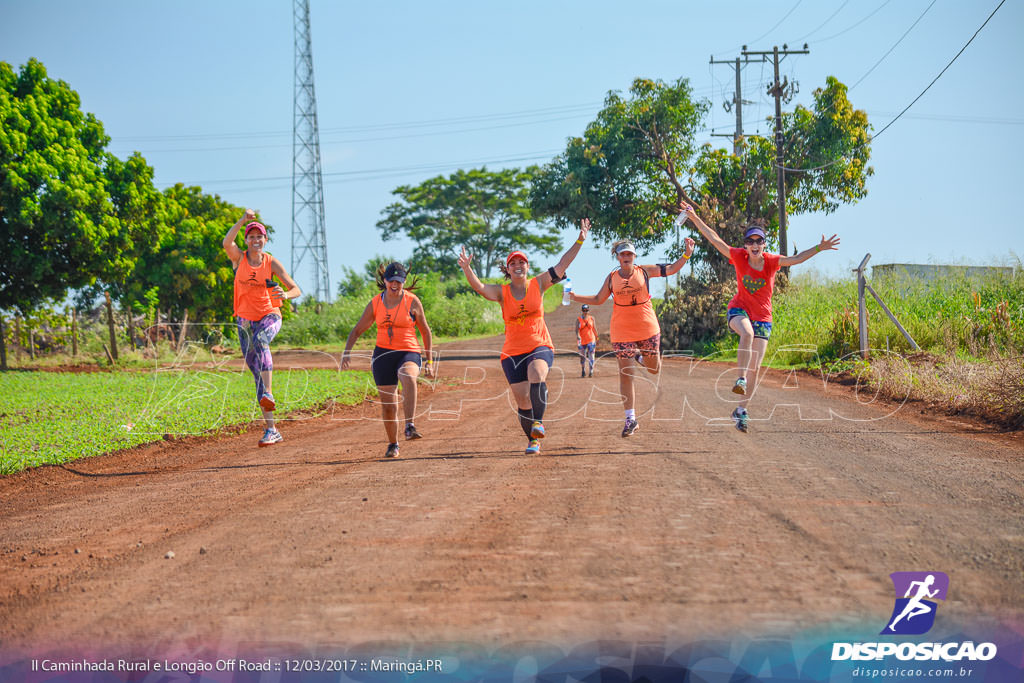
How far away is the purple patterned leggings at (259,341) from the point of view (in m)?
9.41

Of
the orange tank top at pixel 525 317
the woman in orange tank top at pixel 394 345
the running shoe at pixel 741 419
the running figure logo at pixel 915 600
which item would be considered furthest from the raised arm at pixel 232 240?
the running figure logo at pixel 915 600

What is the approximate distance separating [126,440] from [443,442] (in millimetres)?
4286

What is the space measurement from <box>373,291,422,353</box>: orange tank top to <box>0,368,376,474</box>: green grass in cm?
395

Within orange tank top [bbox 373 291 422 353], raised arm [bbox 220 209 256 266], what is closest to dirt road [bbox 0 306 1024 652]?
orange tank top [bbox 373 291 422 353]

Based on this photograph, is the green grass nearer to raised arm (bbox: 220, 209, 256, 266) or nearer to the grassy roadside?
raised arm (bbox: 220, 209, 256, 266)

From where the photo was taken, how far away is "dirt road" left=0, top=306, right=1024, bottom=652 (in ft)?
12.1

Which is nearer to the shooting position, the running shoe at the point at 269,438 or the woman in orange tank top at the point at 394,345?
the woman in orange tank top at the point at 394,345

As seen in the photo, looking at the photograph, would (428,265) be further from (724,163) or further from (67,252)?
(67,252)

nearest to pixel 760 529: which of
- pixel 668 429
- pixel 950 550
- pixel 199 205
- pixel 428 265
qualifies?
pixel 950 550

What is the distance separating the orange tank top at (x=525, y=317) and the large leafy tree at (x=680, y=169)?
24.8 m

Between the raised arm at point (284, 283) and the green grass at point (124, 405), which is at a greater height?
the raised arm at point (284, 283)

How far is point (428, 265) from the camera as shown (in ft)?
200

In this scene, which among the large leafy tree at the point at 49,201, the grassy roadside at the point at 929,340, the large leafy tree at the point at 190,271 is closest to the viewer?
the grassy roadside at the point at 929,340

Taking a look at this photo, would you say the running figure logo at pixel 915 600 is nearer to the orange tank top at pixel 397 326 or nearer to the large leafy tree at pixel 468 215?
the orange tank top at pixel 397 326
